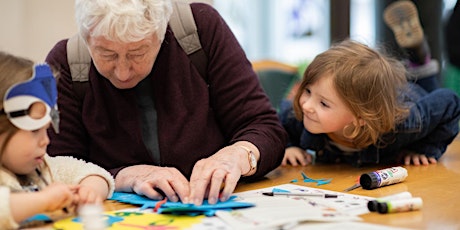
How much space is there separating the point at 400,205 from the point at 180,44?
727 millimetres

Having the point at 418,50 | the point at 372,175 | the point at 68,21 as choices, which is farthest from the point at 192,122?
the point at 418,50

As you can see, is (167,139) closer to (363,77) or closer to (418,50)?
(363,77)

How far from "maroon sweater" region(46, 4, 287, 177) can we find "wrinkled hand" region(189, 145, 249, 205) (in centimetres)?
17

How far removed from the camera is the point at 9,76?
1.22 meters

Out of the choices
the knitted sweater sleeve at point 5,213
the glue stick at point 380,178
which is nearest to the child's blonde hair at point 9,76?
the knitted sweater sleeve at point 5,213

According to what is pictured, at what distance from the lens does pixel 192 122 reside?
5.61ft

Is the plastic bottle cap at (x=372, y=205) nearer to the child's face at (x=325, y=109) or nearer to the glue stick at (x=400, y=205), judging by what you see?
the glue stick at (x=400, y=205)

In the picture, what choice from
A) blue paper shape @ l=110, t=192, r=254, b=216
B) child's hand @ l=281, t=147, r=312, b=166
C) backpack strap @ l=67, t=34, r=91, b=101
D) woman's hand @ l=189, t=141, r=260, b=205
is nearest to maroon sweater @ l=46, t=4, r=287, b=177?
backpack strap @ l=67, t=34, r=91, b=101

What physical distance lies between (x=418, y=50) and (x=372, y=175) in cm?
153

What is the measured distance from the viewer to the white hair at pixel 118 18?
56.3 inches

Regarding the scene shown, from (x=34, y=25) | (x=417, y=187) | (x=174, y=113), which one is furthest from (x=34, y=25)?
(x=417, y=187)

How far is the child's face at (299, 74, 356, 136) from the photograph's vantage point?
6.24 feet

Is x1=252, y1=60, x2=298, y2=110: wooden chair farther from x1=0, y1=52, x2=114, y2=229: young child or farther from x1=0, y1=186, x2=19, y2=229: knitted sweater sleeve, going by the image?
x1=0, y1=186, x2=19, y2=229: knitted sweater sleeve

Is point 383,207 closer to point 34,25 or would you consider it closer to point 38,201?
point 38,201
